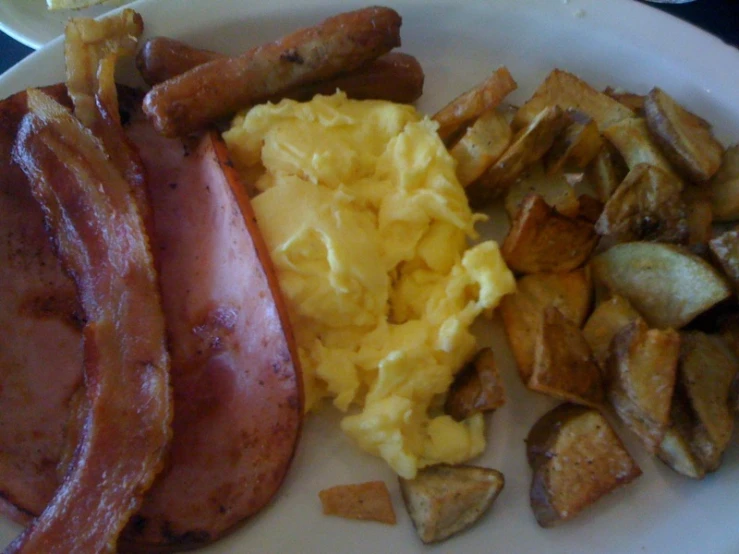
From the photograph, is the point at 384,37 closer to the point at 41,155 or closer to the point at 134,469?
the point at 41,155

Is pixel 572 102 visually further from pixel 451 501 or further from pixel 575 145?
pixel 451 501

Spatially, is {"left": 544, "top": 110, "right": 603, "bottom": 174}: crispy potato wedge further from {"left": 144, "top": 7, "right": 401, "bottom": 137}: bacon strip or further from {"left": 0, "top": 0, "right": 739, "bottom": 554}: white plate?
{"left": 144, "top": 7, "right": 401, "bottom": 137}: bacon strip

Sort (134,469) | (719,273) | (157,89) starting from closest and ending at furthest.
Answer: (134,469) → (719,273) → (157,89)

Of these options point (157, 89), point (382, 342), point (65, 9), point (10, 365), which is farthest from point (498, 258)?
point (65, 9)

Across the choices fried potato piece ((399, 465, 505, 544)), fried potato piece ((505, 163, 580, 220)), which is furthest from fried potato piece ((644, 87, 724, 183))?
fried potato piece ((399, 465, 505, 544))

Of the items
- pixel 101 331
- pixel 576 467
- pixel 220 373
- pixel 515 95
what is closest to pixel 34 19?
pixel 101 331
